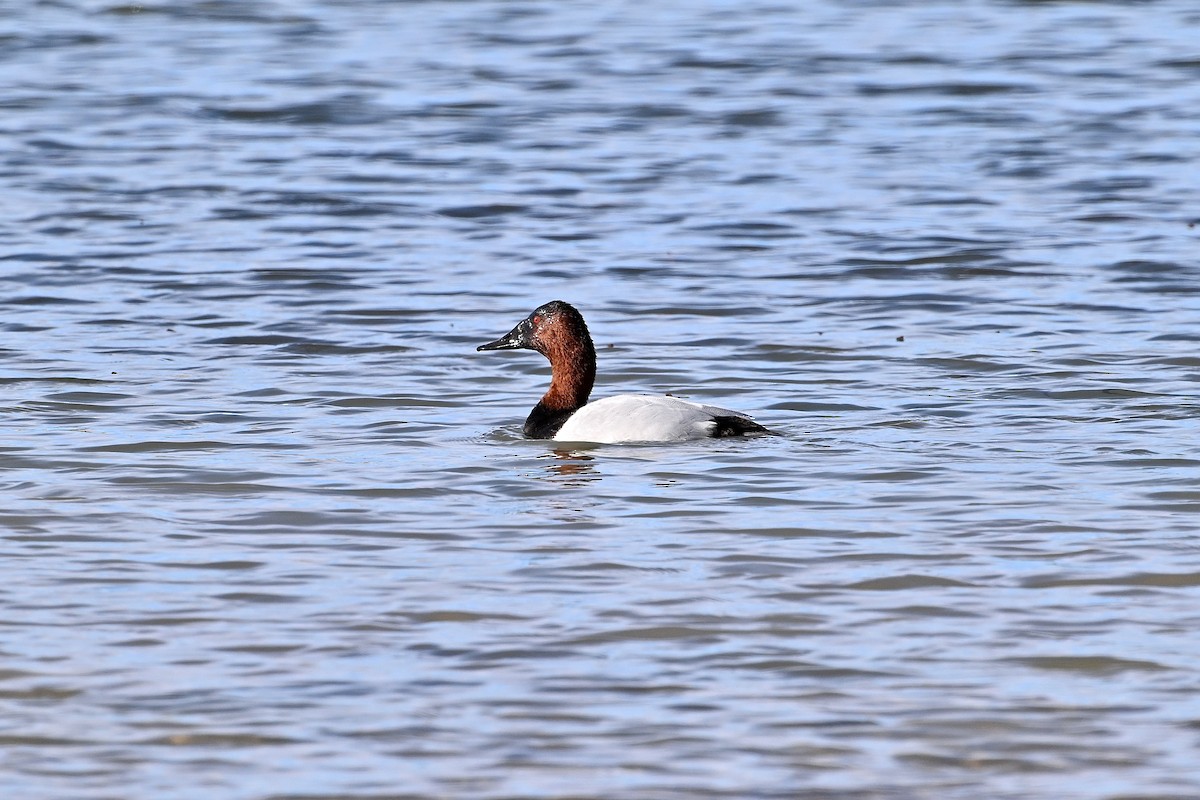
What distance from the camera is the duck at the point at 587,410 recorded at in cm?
1054

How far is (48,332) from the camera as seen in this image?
13.6 meters

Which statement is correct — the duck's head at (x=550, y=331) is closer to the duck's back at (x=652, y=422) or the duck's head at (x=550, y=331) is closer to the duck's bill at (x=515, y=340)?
the duck's bill at (x=515, y=340)

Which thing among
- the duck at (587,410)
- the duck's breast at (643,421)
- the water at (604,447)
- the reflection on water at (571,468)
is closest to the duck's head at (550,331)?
the duck at (587,410)

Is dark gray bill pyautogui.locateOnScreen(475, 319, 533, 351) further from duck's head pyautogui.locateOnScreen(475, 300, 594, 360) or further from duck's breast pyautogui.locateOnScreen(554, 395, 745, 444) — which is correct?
Result: duck's breast pyautogui.locateOnScreen(554, 395, 745, 444)

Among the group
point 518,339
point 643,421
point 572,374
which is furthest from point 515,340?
point 643,421

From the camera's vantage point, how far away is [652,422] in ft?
34.6

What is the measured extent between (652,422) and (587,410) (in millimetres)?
403

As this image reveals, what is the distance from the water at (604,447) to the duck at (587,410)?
15 cm

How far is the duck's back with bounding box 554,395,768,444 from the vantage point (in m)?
10.5

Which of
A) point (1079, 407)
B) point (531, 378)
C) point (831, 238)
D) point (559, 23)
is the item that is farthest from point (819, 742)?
point (559, 23)

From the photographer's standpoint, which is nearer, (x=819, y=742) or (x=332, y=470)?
(x=819, y=742)

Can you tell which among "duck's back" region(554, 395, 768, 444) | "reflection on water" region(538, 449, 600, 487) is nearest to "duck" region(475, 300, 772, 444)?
"duck's back" region(554, 395, 768, 444)

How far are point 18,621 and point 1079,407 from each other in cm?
601

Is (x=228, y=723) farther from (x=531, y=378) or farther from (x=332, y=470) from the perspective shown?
(x=531, y=378)
